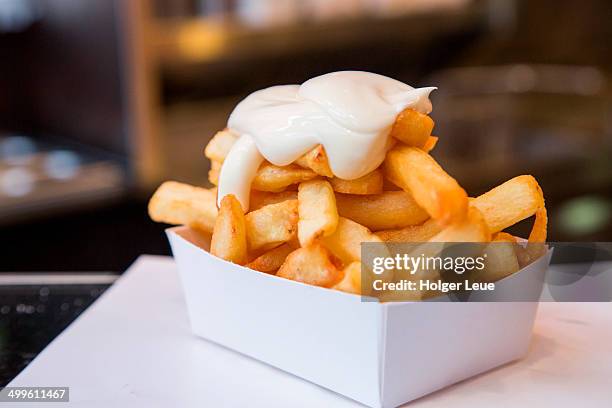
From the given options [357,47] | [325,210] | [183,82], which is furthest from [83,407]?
[357,47]

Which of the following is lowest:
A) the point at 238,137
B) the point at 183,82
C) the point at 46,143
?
the point at 46,143

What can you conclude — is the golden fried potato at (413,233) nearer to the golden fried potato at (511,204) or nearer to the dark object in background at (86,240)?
the golden fried potato at (511,204)

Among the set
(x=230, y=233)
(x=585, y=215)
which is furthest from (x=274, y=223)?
(x=585, y=215)

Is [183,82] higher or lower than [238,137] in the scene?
lower

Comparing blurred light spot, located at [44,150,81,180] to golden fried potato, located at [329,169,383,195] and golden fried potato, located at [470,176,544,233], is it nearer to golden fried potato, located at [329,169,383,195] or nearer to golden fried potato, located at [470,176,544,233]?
golden fried potato, located at [329,169,383,195]

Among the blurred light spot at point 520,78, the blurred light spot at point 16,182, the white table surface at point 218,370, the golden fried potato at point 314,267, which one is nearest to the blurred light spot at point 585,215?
the blurred light spot at point 520,78

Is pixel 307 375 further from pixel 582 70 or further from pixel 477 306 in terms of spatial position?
pixel 582 70

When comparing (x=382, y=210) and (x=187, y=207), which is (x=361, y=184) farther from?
(x=187, y=207)

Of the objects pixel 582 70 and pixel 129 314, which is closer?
pixel 129 314
